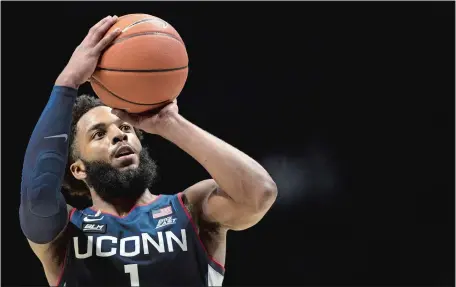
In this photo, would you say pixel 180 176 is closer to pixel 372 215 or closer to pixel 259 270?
pixel 259 270

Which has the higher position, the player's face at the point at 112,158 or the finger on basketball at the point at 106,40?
the finger on basketball at the point at 106,40

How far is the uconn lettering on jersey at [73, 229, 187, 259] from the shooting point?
9.04 feet

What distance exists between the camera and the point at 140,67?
2414mm

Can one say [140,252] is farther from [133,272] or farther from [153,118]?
[153,118]

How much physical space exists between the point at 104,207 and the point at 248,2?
3.03m

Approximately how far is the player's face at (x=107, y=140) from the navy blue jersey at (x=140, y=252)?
0.28 metres

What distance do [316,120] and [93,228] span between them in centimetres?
308

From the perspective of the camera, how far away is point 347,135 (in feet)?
18.2

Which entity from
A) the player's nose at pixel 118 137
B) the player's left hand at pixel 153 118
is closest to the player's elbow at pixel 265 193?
the player's left hand at pixel 153 118

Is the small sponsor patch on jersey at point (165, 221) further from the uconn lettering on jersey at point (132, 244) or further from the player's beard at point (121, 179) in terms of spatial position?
the player's beard at point (121, 179)

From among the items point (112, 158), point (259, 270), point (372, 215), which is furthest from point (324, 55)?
point (112, 158)

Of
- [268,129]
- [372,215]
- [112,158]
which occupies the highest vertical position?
[112,158]

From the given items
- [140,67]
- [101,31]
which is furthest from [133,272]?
[101,31]

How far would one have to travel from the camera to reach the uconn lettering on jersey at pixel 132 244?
2.75 meters
